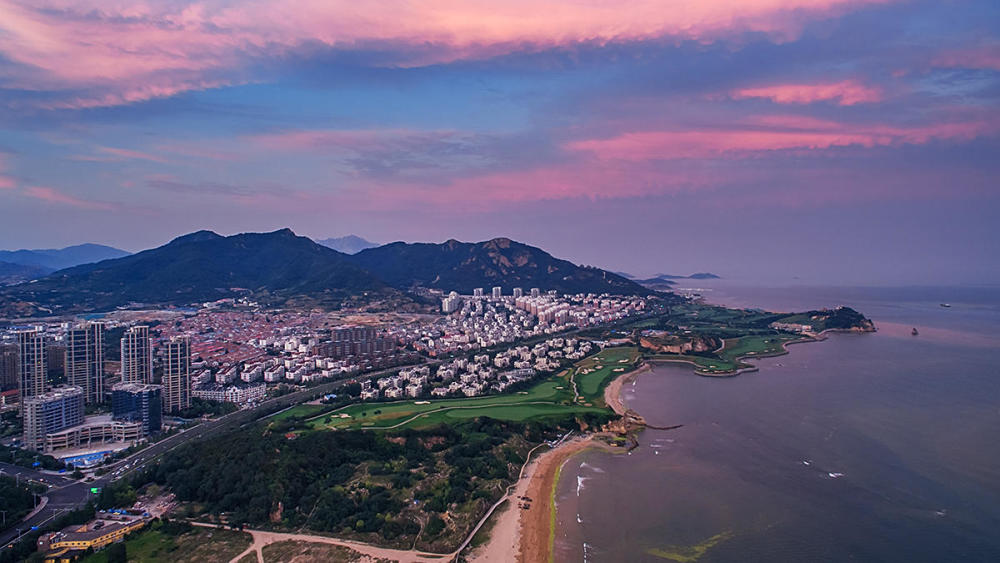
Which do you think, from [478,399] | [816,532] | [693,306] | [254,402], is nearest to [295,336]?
[254,402]

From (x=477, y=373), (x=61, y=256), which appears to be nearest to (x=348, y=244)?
(x=61, y=256)

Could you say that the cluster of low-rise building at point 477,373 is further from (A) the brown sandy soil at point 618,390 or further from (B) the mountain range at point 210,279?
(B) the mountain range at point 210,279

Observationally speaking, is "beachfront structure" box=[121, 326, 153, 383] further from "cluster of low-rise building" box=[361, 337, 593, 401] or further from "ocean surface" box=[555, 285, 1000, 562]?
"ocean surface" box=[555, 285, 1000, 562]

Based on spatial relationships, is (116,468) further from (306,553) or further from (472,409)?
(472,409)

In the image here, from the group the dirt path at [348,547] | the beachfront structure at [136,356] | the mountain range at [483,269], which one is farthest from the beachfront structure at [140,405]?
the mountain range at [483,269]

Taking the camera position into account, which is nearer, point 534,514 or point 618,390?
point 534,514
